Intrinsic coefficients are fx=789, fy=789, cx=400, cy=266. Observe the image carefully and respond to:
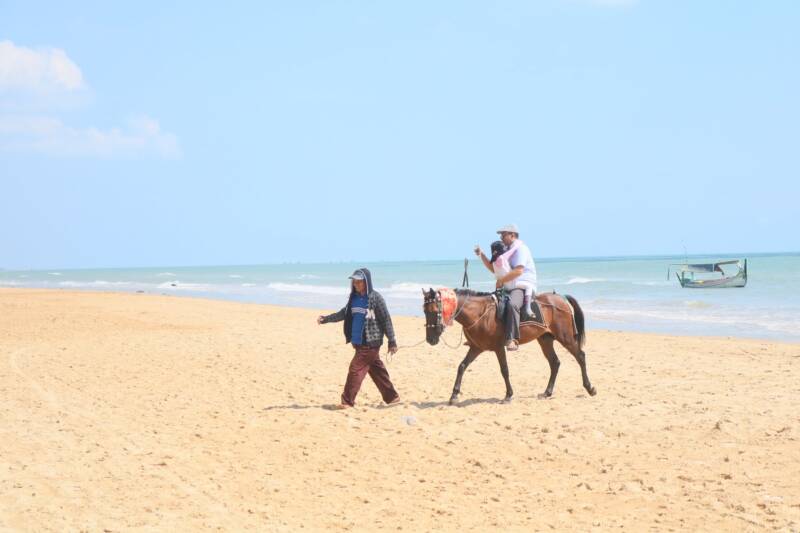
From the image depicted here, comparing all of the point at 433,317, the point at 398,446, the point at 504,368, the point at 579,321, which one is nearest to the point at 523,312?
the point at 504,368

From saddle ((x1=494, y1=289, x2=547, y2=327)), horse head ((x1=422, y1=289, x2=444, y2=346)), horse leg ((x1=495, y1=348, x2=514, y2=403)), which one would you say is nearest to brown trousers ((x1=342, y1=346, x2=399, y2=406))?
horse head ((x1=422, y1=289, x2=444, y2=346))

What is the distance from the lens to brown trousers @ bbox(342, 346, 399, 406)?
32.2 ft

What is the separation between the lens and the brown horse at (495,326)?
31.9ft

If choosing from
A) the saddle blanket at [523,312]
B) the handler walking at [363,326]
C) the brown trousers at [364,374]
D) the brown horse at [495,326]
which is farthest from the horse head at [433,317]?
the saddle blanket at [523,312]

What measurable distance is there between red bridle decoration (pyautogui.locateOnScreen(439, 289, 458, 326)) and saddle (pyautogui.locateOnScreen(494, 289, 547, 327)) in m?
0.68

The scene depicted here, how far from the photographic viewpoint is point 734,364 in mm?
13734

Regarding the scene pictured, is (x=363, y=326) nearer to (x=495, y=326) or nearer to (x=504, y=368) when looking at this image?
(x=495, y=326)

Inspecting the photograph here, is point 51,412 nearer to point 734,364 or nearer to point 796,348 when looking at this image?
point 734,364

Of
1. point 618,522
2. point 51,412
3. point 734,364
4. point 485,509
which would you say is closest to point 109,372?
point 51,412

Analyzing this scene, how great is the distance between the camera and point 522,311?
33.6 ft

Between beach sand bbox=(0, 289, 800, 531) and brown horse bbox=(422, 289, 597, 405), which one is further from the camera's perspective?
brown horse bbox=(422, 289, 597, 405)

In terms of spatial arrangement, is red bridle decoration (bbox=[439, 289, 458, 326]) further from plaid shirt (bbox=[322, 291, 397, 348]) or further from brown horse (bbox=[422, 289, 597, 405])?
plaid shirt (bbox=[322, 291, 397, 348])

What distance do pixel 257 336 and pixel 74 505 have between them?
11.8 m

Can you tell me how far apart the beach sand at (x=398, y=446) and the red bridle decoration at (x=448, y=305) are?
1133 millimetres
